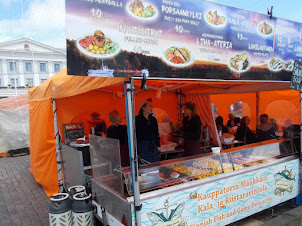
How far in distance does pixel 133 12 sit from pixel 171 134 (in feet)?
16.8

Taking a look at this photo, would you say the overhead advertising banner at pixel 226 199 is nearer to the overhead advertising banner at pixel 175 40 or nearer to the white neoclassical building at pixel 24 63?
the overhead advertising banner at pixel 175 40

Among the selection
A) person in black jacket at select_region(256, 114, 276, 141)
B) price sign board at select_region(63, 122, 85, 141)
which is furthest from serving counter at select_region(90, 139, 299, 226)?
price sign board at select_region(63, 122, 85, 141)

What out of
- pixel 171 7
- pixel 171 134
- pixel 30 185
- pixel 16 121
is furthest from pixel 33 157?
pixel 171 7

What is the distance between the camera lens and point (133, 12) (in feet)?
7.58

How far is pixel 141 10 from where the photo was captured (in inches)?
92.9

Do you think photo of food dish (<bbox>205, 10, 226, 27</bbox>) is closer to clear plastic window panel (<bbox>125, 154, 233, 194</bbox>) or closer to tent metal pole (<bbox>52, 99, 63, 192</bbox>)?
clear plastic window panel (<bbox>125, 154, 233, 194</bbox>)

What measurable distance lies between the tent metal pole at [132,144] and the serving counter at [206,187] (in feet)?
0.26

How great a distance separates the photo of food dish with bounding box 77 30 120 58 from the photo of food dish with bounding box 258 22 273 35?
229cm

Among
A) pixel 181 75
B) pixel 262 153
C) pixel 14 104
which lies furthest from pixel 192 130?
pixel 14 104

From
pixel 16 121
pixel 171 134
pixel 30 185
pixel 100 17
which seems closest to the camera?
pixel 100 17

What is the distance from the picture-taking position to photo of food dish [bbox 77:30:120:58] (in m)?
2.09

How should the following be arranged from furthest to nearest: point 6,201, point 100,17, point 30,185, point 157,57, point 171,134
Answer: point 171,134 < point 30,185 < point 6,201 < point 157,57 < point 100,17

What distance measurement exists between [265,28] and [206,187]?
2480 millimetres

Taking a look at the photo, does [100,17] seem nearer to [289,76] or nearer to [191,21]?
[191,21]
